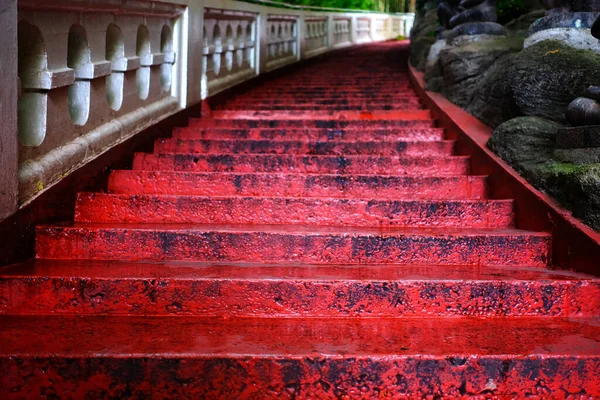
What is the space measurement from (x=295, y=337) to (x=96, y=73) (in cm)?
227

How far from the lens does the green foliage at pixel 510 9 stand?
10195mm

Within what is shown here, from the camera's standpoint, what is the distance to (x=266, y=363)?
2.70 meters

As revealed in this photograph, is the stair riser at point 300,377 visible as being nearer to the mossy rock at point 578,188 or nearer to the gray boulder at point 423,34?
the mossy rock at point 578,188

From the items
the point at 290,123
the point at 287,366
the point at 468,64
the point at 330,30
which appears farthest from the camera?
the point at 330,30

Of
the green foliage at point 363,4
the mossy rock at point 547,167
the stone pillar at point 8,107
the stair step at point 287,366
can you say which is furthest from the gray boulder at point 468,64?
the green foliage at point 363,4

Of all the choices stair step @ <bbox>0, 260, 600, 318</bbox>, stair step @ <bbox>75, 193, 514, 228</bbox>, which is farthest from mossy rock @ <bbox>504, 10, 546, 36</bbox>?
stair step @ <bbox>0, 260, 600, 318</bbox>

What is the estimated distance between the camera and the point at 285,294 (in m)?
3.25

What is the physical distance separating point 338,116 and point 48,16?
397 cm

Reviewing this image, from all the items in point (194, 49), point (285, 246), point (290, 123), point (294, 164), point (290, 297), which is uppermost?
point (194, 49)

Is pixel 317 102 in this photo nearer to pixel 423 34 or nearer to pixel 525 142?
pixel 525 142

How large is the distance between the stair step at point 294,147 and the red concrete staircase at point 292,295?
545 mm

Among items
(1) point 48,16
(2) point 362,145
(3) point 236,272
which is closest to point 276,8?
(2) point 362,145

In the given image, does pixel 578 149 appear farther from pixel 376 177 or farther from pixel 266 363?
pixel 266 363

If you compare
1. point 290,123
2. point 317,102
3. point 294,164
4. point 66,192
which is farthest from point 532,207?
point 317,102
